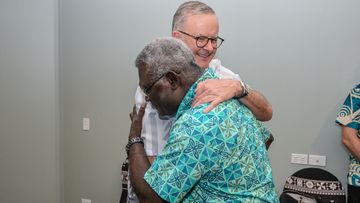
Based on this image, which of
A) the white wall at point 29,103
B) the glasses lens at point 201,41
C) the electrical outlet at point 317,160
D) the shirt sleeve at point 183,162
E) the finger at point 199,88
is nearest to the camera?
the shirt sleeve at point 183,162

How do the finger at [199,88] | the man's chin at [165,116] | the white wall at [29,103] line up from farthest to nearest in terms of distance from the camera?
the white wall at [29,103], the man's chin at [165,116], the finger at [199,88]

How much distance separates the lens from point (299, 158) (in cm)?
263

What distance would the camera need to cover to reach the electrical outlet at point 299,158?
8.59 feet

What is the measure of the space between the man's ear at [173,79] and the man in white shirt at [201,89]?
6 centimetres

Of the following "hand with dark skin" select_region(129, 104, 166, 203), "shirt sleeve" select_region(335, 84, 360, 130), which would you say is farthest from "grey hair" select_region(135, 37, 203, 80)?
"shirt sleeve" select_region(335, 84, 360, 130)

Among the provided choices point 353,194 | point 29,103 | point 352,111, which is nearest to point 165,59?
point 352,111

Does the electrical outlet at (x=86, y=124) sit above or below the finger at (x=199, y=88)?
below

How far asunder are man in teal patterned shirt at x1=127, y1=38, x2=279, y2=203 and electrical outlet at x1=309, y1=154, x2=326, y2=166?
164 centimetres

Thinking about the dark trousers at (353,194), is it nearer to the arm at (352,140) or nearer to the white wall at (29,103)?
the arm at (352,140)

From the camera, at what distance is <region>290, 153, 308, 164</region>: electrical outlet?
2.62m

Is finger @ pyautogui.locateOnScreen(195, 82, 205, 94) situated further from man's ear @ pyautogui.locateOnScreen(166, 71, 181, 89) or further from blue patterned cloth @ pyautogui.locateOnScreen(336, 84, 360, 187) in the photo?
blue patterned cloth @ pyautogui.locateOnScreen(336, 84, 360, 187)

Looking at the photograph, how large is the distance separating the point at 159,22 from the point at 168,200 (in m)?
2.12

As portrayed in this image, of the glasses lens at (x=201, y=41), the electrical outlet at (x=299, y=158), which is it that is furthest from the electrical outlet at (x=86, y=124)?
the glasses lens at (x=201, y=41)

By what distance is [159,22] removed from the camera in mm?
2869
